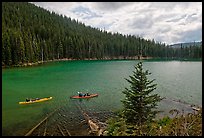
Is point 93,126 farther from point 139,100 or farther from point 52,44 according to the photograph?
point 52,44

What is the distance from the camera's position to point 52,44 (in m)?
90.5

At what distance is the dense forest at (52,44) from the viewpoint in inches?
2347

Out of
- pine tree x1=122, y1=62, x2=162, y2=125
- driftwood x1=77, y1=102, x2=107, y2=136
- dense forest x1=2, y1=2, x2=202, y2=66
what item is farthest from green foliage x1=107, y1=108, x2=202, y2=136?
dense forest x1=2, y1=2, x2=202, y2=66

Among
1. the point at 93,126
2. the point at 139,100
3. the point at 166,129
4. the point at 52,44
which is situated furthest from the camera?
the point at 52,44

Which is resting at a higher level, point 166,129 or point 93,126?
point 166,129

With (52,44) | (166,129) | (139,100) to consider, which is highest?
(52,44)

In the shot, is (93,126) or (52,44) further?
(52,44)

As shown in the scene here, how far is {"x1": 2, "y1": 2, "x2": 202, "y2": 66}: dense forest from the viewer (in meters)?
59.6

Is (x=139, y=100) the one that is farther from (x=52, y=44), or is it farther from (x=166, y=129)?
(x=52, y=44)

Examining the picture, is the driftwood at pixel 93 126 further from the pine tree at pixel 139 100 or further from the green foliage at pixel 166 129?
the green foliage at pixel 166 129

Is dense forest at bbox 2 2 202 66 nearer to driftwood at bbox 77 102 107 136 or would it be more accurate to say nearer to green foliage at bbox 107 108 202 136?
driftwood at bbox 77 102 107 136

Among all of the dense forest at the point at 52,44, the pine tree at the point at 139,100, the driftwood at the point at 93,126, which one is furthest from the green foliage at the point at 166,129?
the dense forest at the point at 52,44

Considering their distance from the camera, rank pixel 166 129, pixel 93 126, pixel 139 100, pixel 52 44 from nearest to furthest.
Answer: pixel 166 129 < pixel 139 100 < pixel 93 126 < pixel 52 44

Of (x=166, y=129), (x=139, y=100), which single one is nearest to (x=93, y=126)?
(x=139, y=100)
